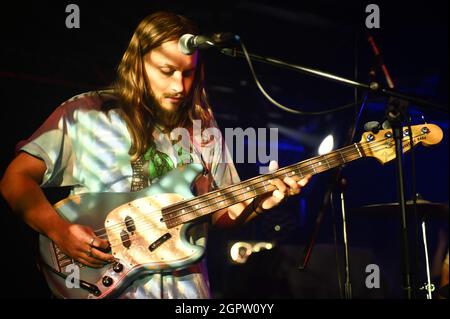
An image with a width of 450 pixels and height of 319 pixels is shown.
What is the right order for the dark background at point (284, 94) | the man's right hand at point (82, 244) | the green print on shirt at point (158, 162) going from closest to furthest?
the man's right hand at point (82, 244) < the green print on shirt at point (158, 162) < the dark background at point (284, 94)

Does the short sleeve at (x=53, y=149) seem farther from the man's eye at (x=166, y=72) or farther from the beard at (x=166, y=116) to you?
the man's eye at (x=166, y=72)

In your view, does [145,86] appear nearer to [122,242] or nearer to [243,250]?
[122,242]

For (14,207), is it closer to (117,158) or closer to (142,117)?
(117,158)

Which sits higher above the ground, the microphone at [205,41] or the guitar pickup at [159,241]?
the microphone at [205,41]

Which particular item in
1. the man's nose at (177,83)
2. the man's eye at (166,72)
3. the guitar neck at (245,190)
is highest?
the man's eye at (166,72)

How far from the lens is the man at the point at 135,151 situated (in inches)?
85.7

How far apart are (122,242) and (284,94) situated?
5.51 ft

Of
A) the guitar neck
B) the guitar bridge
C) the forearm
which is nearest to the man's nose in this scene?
the guitar neck

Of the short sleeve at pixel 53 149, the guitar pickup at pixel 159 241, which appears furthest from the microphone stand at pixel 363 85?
the short sleeve at pixel 53 149

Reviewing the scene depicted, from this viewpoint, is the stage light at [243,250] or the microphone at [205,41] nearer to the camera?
the microphone at [205,41]

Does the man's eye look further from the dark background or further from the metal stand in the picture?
the metal stand

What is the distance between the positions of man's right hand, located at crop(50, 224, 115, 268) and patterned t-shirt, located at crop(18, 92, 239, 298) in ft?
0.65

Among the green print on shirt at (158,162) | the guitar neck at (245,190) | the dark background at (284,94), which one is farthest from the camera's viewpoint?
the dark background at (284,94)

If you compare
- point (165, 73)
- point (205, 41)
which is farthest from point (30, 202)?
point (205, 41)
